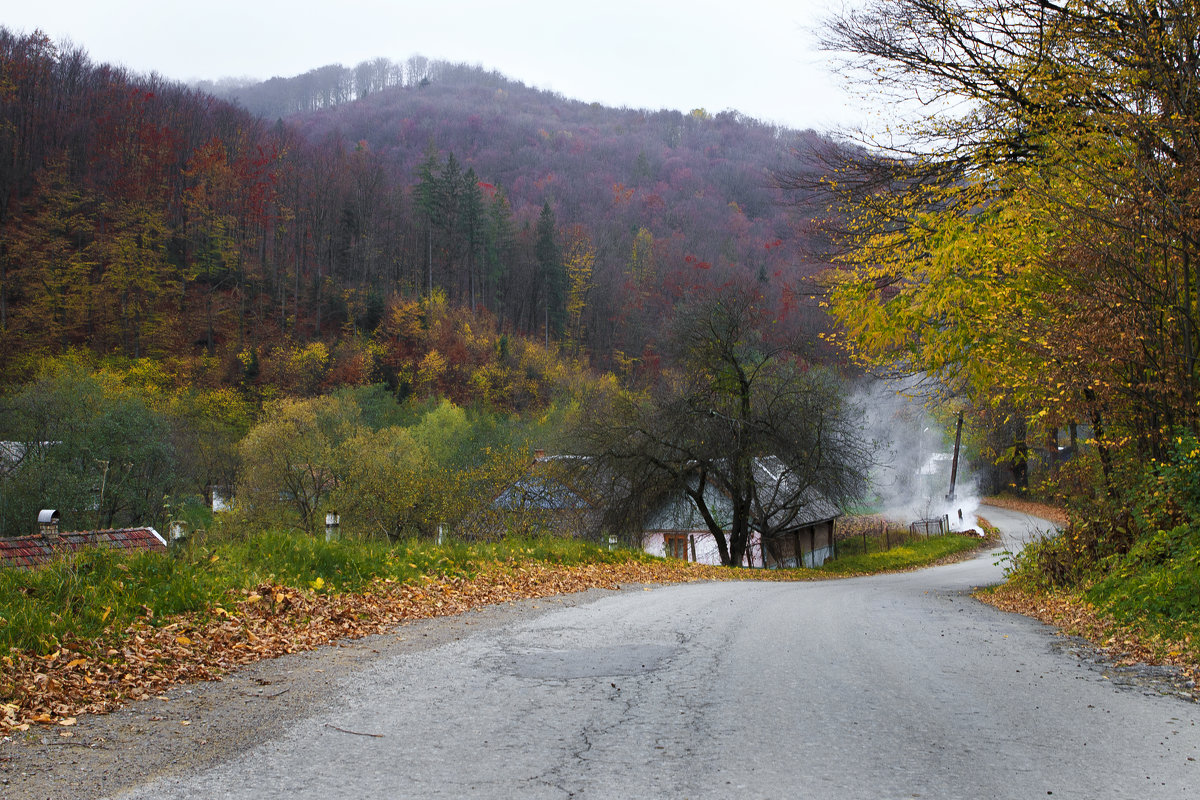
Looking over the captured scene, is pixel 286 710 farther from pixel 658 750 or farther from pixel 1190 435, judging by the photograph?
pixel 1190 435

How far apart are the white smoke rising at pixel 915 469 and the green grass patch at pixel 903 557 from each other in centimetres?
1334

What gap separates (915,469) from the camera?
69.6 m

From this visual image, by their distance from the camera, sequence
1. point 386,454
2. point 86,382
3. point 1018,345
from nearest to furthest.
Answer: point 1018,345
point 386,454
point 86,382

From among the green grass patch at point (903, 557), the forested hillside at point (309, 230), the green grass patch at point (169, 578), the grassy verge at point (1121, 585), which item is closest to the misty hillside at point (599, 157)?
the forested hillside at point (309, 230)

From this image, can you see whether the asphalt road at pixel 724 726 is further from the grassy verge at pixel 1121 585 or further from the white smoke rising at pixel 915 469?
the white smoke rising at pixel 915 469

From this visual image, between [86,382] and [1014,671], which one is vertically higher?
[86,382]

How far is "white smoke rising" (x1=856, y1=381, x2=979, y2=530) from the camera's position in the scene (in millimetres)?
58844

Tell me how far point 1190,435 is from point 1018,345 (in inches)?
97.0

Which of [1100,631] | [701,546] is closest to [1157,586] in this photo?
[1100,631]

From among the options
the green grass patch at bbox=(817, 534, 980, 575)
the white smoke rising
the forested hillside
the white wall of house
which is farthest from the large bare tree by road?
the white smoke rising

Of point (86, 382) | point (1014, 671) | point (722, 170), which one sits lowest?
point (1014, 671)

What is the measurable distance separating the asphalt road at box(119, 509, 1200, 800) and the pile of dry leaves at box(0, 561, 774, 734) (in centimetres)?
125

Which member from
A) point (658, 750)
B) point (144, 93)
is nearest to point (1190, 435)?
point (658, 750)

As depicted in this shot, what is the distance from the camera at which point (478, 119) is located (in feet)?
453
